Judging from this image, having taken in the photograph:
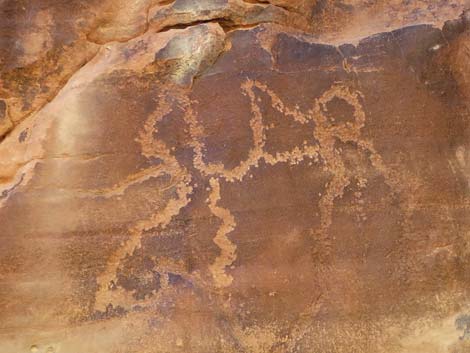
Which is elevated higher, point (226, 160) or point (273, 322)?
point (226, 160)

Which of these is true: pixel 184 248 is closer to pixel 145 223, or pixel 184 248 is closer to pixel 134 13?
pixel 145 223

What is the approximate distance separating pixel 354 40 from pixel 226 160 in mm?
732

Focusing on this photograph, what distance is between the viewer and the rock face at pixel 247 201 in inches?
76.6

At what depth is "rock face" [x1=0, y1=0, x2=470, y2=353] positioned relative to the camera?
6.39 feet

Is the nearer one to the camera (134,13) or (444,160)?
(444,160)

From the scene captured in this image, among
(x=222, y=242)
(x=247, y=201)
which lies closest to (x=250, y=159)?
(x=247, y=201)

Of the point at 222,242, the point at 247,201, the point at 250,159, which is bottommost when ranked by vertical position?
the point at 222,242

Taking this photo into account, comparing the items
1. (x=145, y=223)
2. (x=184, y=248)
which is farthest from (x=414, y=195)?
(x=145, y=223)

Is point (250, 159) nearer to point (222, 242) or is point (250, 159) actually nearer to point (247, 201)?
point (247, 201)

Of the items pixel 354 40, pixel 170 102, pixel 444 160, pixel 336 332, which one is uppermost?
pixel 354 40

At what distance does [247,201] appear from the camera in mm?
1972

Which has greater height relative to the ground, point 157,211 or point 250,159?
point 250,159

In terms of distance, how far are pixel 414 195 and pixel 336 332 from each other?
24.5 inches

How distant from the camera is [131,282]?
195 cm
